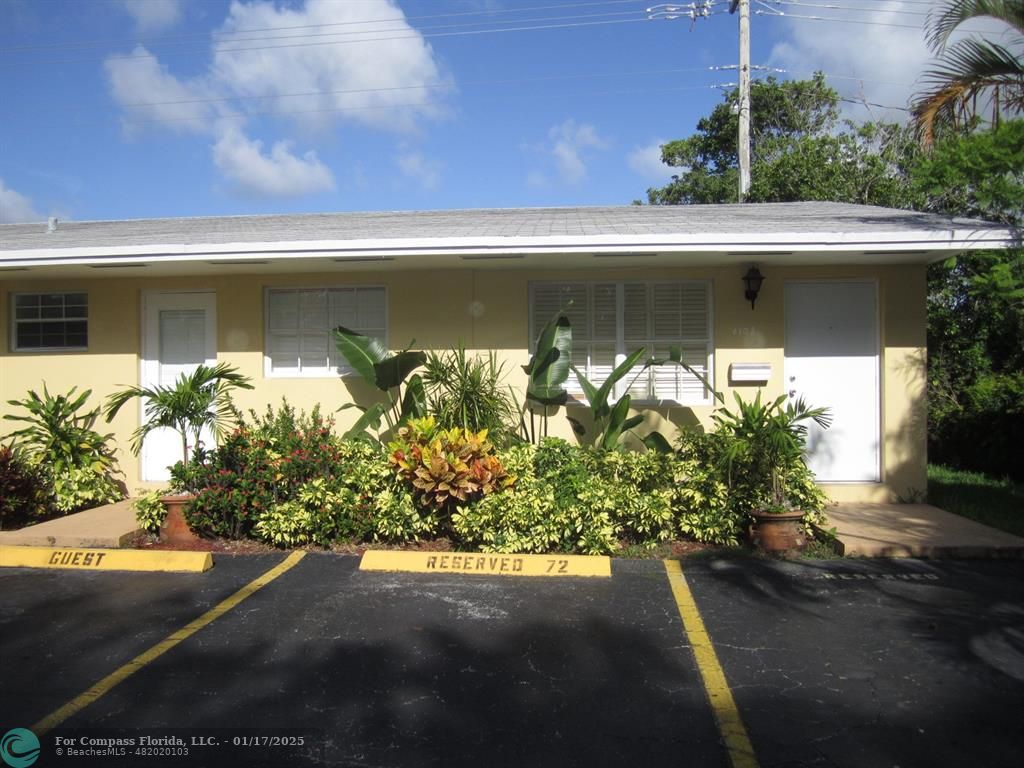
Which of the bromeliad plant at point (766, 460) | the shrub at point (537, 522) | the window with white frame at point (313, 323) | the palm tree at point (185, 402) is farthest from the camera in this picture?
the window with white frame at point (313, 323)

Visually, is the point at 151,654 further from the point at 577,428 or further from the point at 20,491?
the point at 577,428

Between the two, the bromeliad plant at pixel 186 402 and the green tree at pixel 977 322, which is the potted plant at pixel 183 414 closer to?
the bromeliad plant at pixel 186 402

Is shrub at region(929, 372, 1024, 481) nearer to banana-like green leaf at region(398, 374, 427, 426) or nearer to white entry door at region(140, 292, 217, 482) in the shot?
banana-like green leaf at region(398, 374, 427, 426)

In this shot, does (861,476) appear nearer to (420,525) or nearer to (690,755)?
(420,525)

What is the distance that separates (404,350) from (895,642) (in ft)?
19.9

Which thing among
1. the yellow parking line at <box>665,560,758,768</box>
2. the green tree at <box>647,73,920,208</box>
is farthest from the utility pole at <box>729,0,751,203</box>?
the yellow parking line at <box>665,560,758,768</box>

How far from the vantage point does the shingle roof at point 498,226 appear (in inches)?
351

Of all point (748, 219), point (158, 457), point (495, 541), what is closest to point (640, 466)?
point (495, 541)

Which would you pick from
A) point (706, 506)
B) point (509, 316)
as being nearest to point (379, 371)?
point (509, 316)

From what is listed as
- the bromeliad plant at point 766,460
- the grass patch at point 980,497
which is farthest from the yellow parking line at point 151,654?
the grass patch at point 980,497

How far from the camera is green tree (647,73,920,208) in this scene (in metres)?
18.6

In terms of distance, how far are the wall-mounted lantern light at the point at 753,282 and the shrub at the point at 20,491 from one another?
8.13 m

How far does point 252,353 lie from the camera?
10.1m

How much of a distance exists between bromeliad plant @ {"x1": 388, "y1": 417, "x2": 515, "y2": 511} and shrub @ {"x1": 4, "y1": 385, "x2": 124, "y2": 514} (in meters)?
4.04
